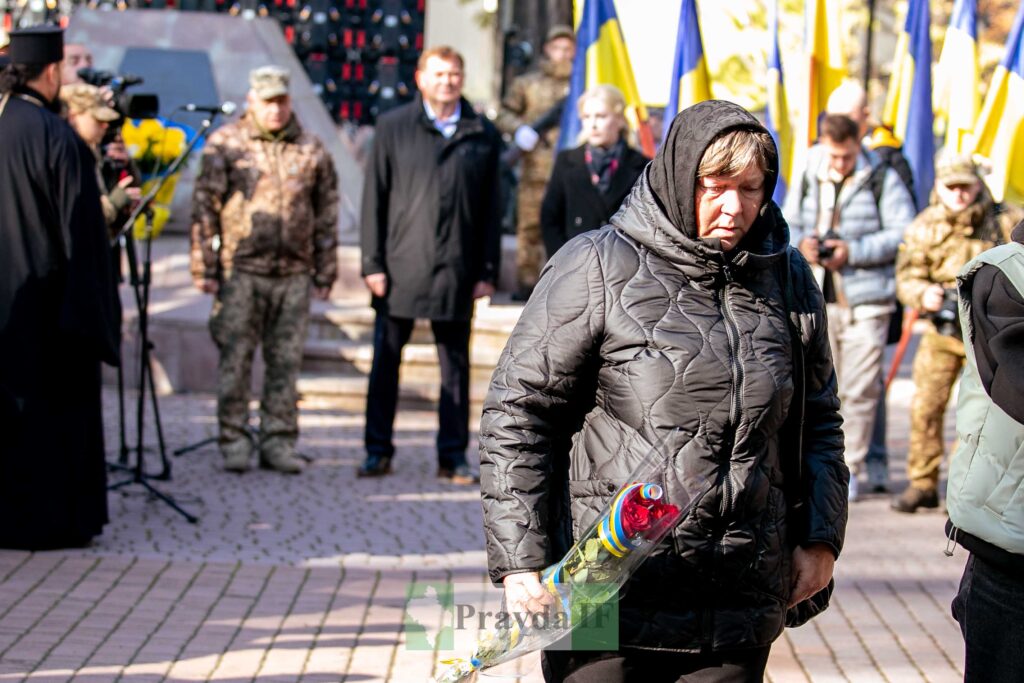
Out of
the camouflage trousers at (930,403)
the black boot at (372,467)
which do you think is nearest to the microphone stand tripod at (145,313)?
the black boot at (372,467)

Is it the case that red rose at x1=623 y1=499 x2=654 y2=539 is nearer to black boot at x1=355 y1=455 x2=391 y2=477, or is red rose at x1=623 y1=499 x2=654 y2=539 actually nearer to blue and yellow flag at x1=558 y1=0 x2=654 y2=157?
black boot at x1=355 y1=455 x2=391 y2=477

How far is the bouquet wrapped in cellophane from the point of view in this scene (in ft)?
9.98

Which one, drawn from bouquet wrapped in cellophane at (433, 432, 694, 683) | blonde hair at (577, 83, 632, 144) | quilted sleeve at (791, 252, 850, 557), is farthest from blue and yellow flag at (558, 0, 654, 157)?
bouquet wrapped in cellophane at (433, 432, 694, 683)

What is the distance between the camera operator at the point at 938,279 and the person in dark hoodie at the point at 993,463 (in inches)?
182

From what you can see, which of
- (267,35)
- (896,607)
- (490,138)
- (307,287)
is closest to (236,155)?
(307,287)

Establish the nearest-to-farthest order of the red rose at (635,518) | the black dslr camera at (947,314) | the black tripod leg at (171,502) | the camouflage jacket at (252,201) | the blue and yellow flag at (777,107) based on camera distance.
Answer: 1. the red rose at (635,518)
2. the black tripod leg at (171,502)
3. the black dslr camera at (947,314)
4. the camouflage jacket at (252,201)
5. the blue and yellow flag at (777,107)

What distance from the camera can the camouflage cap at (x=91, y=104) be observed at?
7.80 meters

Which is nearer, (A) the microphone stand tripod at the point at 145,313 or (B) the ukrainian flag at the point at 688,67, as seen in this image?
(A) the microphone stand tripod at the point at 145,313

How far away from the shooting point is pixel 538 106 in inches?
516

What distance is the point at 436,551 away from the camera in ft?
24.3

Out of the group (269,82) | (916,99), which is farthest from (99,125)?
(916,99)

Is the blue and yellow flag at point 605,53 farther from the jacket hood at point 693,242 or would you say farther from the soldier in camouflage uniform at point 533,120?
the jacket hood at point 693,242

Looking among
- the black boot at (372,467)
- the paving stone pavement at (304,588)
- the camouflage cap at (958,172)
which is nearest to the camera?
the paving stone pavement at (304,588)

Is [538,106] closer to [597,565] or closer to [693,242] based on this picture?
[693,242]
